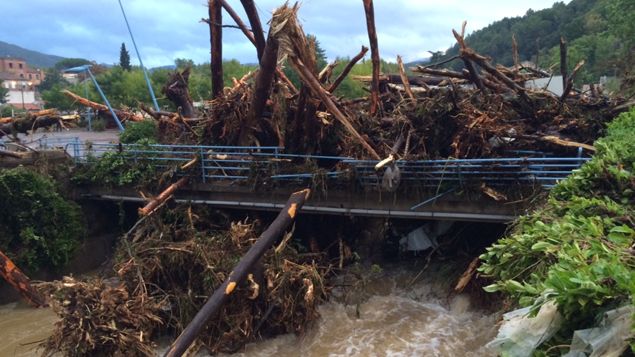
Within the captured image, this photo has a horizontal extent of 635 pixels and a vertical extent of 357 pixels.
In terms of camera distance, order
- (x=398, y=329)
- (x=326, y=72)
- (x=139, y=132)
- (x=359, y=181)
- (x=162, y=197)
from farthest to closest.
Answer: (x=139, y=132)
(x=326, y=72)
(x=162, y=197)
(x=359, y=181)
(x=398, y=329)

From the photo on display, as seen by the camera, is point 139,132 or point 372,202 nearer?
point 372,202

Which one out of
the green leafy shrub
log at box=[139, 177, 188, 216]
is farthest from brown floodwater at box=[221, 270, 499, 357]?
the green leafy shrub

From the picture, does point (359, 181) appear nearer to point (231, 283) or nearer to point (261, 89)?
point (261, 89)

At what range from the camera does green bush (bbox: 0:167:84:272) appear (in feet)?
33.3

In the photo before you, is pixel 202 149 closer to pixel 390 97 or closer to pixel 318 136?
pixel 318 136

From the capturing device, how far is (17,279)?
8.81 meters

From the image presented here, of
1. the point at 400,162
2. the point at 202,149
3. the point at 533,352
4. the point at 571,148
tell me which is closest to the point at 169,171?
the point at 202,149

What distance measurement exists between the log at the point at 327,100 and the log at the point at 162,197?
3.23 meters

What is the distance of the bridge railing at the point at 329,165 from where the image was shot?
24.8ft

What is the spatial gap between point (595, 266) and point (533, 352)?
0.55 meters

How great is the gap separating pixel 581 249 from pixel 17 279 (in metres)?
8.69

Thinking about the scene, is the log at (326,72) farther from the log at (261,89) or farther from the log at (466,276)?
the log at (466,276)

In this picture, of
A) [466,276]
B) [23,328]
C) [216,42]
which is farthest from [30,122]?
[466,276]

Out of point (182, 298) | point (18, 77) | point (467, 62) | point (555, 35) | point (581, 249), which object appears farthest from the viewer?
point (18, 77)
